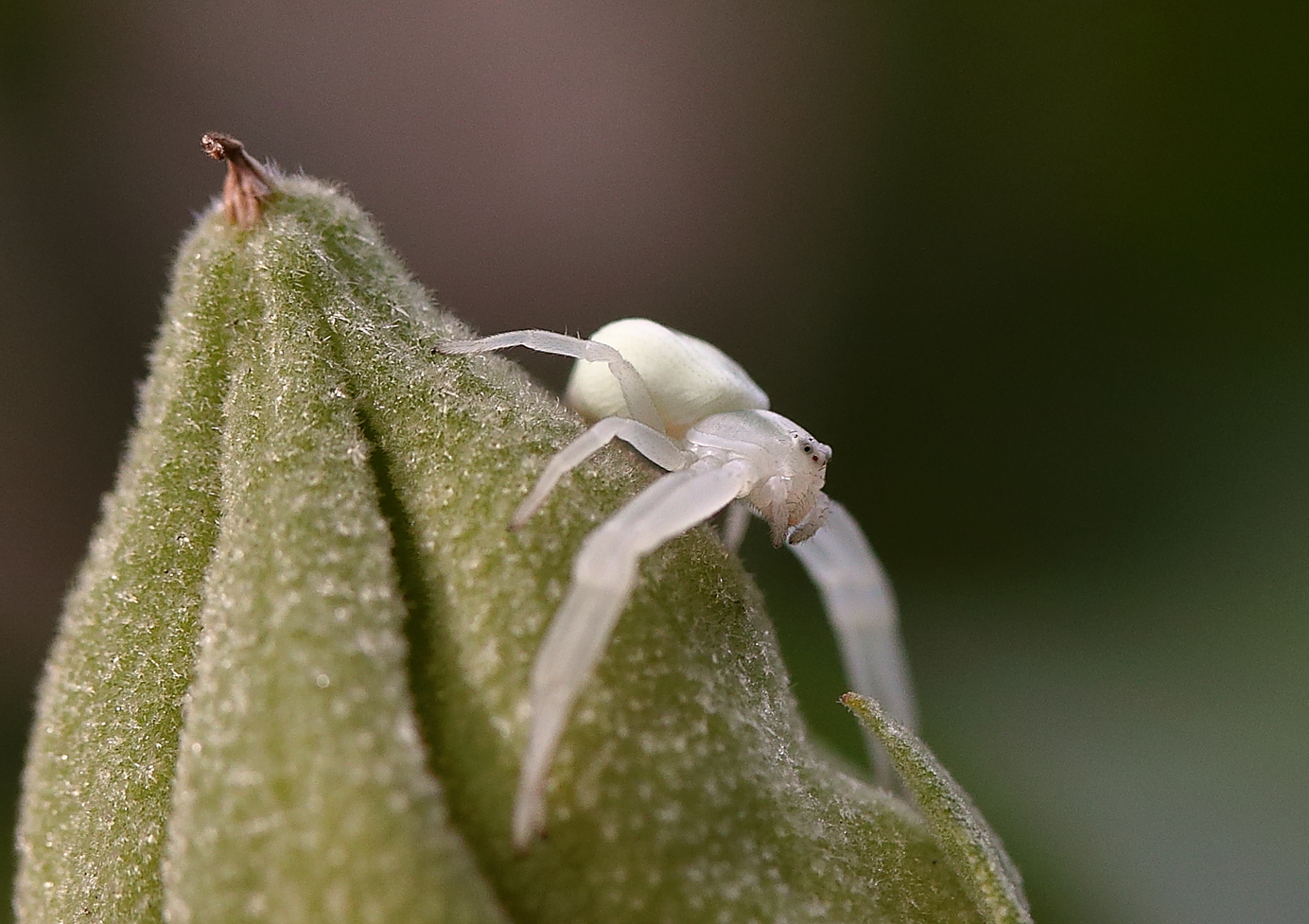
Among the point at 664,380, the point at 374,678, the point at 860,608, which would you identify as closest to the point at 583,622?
the point at 374,678

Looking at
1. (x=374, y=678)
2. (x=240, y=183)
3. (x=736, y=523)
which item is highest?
(x=240, y=183)

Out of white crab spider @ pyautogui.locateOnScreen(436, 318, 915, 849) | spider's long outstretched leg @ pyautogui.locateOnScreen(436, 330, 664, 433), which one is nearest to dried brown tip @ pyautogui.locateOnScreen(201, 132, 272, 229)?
→ white crab spider @ pyautogui.locateOnScreen(436, 318, 915, 849)

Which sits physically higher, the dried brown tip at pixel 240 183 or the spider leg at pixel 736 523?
the dried brown tip at pixel 240 183

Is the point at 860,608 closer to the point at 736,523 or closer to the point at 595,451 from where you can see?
the point at 736,523

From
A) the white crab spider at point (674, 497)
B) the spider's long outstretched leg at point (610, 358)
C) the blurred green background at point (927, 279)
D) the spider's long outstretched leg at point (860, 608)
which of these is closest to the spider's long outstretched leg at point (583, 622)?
the white crab spider at point (674, 497)

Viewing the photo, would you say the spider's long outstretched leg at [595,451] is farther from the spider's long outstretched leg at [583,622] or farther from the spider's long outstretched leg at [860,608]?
the spider's long outstretched leg at [860,608]

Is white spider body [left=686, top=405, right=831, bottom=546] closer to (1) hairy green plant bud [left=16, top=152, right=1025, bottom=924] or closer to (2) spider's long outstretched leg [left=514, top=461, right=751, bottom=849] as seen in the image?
(1) hairy green plant bud [left=16, top=152, right=1025, bottom=924]

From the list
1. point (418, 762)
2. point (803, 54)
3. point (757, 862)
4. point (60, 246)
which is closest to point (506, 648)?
point (418, 762)
